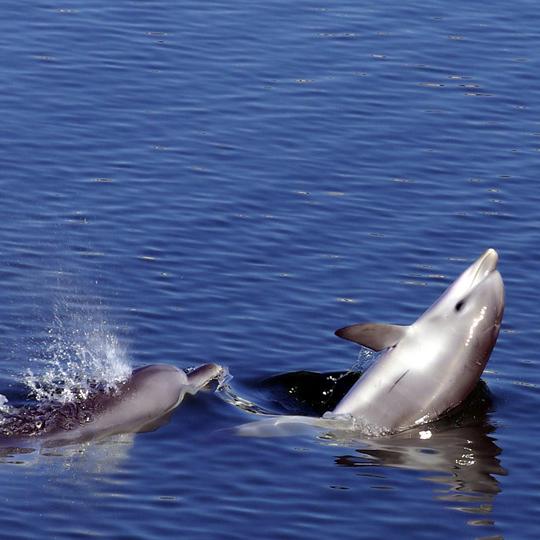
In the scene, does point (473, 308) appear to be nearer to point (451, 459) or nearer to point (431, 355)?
point (431, 355)

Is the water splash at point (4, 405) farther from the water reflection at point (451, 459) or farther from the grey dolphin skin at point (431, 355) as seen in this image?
the grey dolphin skin at point (431, 355)

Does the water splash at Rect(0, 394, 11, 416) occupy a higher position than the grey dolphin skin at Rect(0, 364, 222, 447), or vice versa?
the water splash at Rect(0, 394, 11, 416)

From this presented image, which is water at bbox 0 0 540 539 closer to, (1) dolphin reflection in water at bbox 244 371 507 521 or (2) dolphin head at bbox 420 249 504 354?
(1) dolphin reflection in water at bbox 244 371 507 521

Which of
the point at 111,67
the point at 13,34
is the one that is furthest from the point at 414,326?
the point at 13,34

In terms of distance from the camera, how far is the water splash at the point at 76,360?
57.9 ft

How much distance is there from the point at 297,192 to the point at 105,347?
604 centimetres

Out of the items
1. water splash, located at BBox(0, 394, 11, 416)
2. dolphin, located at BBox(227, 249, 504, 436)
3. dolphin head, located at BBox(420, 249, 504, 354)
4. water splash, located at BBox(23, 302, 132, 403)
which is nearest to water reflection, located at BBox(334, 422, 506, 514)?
dolphin, located at BBox(227, 249, 504, 436)

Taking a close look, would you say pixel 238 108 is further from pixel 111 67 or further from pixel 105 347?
pixel 105 347

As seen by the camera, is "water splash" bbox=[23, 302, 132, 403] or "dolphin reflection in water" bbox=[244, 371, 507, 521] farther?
"water splash" bbox=[23, 302, 132, 403]

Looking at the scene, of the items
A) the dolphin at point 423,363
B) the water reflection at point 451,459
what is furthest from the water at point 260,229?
the dolphin at point 423,363

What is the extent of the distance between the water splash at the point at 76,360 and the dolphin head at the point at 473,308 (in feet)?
11.5

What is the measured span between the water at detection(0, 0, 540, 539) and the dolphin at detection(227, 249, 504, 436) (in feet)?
1.26

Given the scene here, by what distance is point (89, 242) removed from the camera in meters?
21.9

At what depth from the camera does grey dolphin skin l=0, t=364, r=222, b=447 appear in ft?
54.4
